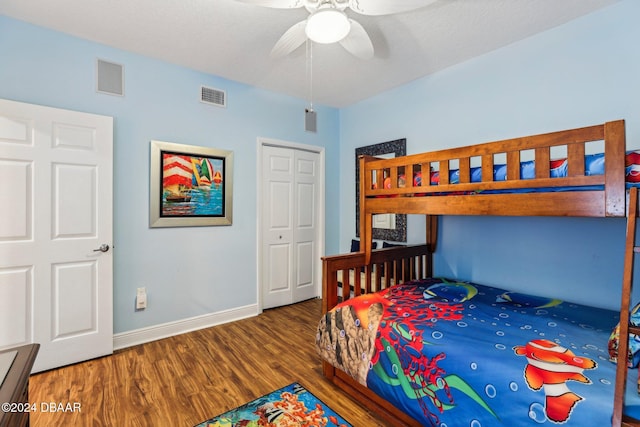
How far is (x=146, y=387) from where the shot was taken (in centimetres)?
207

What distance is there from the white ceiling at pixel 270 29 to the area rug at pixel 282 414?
2609 mm

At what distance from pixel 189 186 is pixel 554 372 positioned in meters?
3.02

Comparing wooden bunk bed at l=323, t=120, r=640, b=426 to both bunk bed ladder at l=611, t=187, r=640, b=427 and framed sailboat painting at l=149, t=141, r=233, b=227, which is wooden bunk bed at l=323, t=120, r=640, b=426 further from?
framed sailboat painting at l=149, t=141, r=233, b=227

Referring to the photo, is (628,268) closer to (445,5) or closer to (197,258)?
(445,5)

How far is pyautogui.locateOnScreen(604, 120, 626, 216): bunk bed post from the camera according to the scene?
4.19 feet

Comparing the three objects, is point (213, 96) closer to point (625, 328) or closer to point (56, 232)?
point (56, 232)

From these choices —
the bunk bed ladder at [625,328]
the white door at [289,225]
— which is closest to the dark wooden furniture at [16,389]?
the bunk bed ladder at [625,328]

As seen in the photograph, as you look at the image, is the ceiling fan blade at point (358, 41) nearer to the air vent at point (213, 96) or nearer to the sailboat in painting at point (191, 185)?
the air vent at point (213, 96)

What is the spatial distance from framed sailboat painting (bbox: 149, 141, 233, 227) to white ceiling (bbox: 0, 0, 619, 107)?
85cm

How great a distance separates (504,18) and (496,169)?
1.28m

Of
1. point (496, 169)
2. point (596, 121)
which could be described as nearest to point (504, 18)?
point (596, 121)

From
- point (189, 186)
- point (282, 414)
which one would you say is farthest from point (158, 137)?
point (282, 414)

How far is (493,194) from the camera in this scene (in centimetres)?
172

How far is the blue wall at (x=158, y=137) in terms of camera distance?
2332mm
